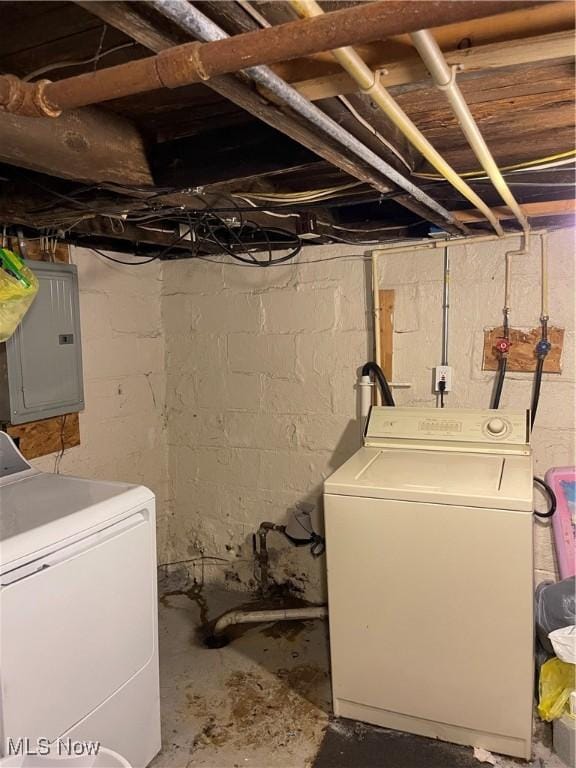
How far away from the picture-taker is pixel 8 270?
195cm

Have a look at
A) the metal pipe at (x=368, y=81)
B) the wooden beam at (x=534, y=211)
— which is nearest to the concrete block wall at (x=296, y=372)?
the wooden beam at (x=534, y=211)

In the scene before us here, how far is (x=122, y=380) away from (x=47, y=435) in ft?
1.64

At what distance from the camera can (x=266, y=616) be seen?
8.57 ft

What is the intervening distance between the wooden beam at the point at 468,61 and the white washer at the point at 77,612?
4.21ft

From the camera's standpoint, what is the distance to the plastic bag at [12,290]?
1.90 metres

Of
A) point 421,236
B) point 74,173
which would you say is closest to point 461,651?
point 421,236

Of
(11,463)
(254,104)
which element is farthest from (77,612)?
(254,104)

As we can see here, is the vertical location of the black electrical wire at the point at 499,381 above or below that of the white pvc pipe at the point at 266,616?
above

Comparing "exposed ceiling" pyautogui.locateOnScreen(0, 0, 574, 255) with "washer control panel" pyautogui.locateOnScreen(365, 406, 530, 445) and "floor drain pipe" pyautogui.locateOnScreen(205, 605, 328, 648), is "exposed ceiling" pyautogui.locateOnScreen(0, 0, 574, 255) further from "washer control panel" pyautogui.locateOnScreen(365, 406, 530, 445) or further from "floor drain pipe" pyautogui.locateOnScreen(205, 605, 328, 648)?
"floor drain pipe" pyautogui.locateOnScreen(205, 605, 328, 648)

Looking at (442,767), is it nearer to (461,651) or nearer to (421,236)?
(461,651)

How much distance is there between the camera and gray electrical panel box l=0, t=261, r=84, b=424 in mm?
2164

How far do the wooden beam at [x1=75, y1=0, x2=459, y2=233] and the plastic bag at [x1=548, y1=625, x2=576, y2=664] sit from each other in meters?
1.52

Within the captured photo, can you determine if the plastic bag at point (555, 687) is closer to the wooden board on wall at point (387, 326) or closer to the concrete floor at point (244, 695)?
the concrete floor at point (244, 695)

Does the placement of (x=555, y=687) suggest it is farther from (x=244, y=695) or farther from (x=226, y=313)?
(x=226, y=313)
